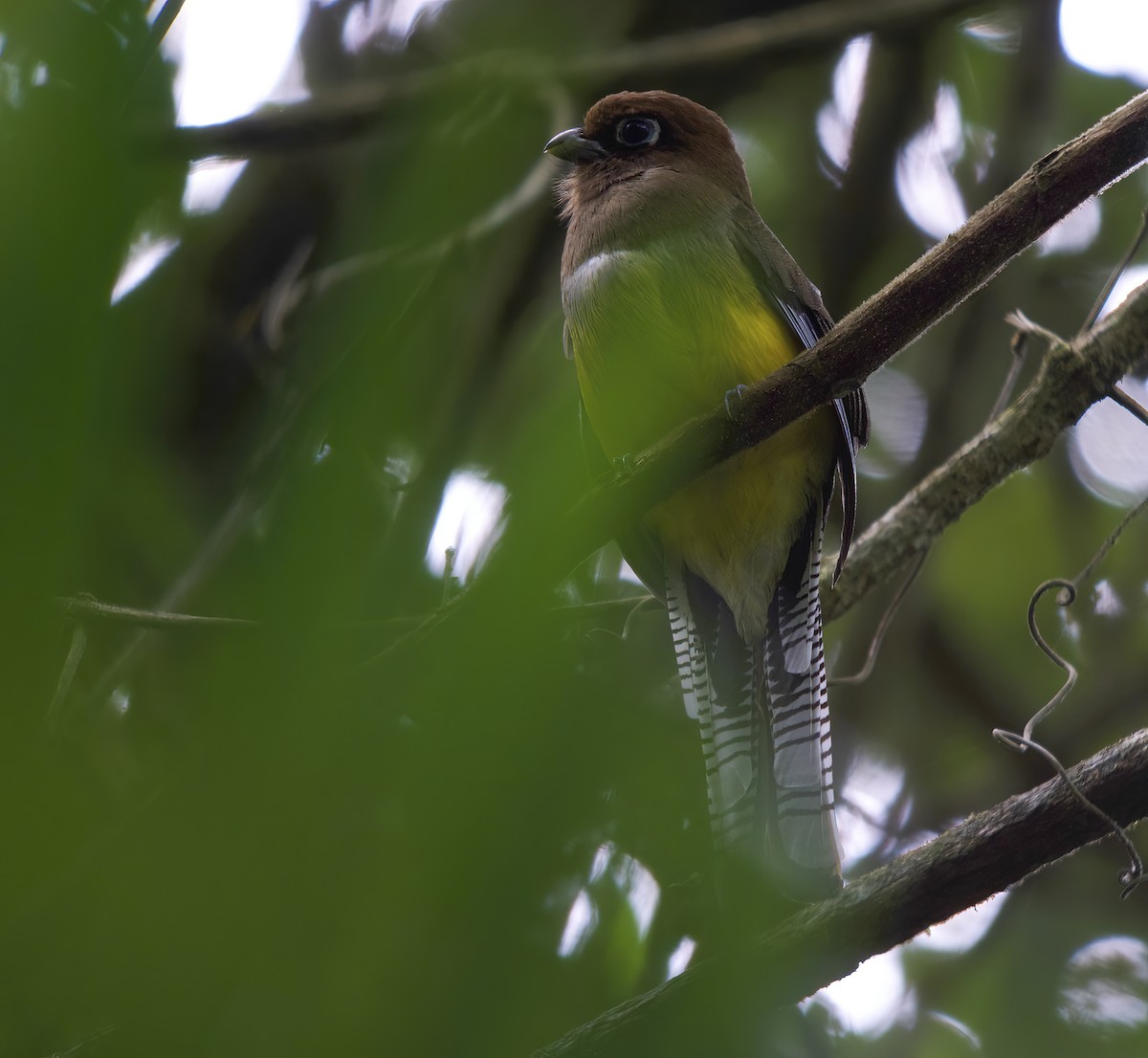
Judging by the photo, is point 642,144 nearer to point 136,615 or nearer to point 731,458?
point 731,458

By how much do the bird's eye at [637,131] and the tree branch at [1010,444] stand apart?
52.4 inches

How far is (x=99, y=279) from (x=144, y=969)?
0.26 m

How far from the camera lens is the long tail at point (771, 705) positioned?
261cm

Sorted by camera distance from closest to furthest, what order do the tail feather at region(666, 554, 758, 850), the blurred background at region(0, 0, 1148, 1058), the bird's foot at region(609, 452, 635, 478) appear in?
the blurred background at region(0, 0, 1148, 1058), the bird's foot at region(609, 452, 635, 478), the tail feather at region(666, 554, 758, 850)

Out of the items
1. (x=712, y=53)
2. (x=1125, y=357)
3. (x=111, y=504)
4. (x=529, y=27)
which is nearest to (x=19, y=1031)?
(x=111, y=504)

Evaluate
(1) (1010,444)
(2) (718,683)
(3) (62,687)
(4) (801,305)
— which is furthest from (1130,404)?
(3) (62,687)

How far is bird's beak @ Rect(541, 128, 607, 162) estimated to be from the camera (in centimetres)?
365

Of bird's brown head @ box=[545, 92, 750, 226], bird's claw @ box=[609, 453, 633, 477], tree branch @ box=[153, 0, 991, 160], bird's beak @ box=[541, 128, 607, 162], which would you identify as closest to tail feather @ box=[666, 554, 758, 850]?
bird's claw @ box=[609, 453, 633, 477]

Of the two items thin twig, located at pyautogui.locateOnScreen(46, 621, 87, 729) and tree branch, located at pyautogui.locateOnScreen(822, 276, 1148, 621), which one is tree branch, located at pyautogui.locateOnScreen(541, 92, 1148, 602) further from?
tree branch, located at pyautogui.locateOnScreen(822, 276, 1148, 621)

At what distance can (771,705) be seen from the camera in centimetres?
309

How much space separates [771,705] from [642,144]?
5.52 feet

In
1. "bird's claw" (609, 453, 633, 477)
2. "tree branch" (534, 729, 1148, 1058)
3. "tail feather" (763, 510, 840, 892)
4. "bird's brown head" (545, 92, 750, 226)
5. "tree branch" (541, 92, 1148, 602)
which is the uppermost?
"bird's claw" (609, 453, 633, 477)

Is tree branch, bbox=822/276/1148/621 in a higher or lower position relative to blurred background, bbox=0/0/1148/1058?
lower

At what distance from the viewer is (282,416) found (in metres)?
0.52
